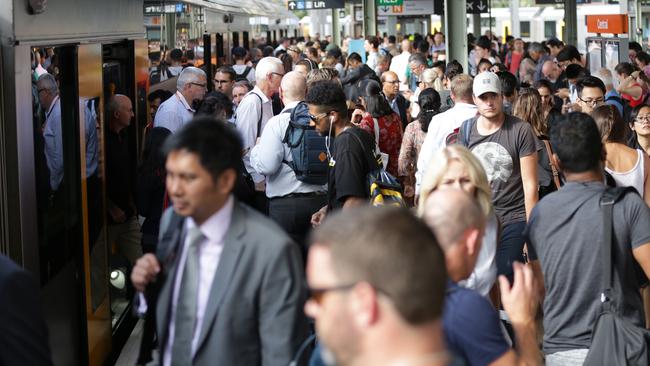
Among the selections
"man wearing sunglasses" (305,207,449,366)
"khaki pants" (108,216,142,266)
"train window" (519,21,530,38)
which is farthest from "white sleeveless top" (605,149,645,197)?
"train window" (519,21,530,38)

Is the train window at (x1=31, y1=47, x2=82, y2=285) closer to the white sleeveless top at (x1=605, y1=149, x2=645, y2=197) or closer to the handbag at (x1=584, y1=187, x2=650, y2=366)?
the handbag at (x1=584, y1=187, x2=650, y2=366)

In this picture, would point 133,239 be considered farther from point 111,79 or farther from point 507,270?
point 507,270

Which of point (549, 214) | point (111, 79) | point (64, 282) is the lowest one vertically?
point (64, 282)

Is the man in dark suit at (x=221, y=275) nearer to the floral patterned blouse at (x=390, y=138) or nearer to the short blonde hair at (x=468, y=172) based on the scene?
the short blonde hair at (x=468, y=172)

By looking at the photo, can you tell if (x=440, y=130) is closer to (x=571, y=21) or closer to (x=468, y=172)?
(x=468, y=172)

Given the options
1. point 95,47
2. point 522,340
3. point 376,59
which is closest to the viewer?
point 522,340

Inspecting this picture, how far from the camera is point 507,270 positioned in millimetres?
6426

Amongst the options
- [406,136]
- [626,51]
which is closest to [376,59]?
[626,51]

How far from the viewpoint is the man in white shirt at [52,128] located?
6039mm

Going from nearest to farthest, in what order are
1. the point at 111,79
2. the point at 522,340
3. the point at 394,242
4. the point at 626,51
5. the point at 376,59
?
the point at 394,242
the point at 522,340
the point at 111,79
the point at 626,51
the point at 376,59

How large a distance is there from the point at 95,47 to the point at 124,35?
4.29 ft

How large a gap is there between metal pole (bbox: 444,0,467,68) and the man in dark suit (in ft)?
42.2

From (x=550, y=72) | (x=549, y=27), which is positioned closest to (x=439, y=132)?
(x=550, y=72)

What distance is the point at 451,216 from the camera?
11.5 feet
